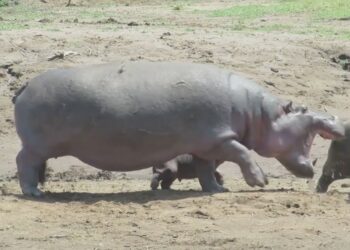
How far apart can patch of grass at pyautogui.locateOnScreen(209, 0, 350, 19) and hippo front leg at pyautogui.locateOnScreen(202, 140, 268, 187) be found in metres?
11.3

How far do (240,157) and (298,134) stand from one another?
788 millimetres

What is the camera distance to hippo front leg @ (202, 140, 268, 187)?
10172mm

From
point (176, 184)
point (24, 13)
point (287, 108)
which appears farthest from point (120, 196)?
point (24, 13)

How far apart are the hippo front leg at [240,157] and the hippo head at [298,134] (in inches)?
17.6

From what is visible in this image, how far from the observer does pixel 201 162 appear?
34.3 feet

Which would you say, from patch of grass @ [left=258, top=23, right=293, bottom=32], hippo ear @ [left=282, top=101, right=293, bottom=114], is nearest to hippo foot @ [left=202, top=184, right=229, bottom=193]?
hippo ear @ [left=282, top=101, right=293, bottom=114]

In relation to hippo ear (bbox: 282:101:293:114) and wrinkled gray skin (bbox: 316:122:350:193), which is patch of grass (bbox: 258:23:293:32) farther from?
hippo ear (bbox: 282:101:293:114)

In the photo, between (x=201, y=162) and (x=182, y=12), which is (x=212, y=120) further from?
(x=182, y=12)

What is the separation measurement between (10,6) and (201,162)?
1795 cm

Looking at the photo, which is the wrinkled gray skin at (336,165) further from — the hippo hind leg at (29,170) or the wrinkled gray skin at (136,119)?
the hippo hind leg at (29,170)

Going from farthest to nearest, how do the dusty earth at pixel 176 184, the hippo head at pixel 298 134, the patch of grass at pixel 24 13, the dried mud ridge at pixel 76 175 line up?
the patch of grass at pixel 24 13 < the dried mud ridge at pixel 76 175 < the hippo head at pixel 298 134 < the dusty earth at pixel 176 184

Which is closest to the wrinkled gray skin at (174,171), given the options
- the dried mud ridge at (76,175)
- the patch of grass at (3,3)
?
the dried mud ridge at (76,175)

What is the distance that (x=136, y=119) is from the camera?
1005cm

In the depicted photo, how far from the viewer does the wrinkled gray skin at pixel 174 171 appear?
1092cm
